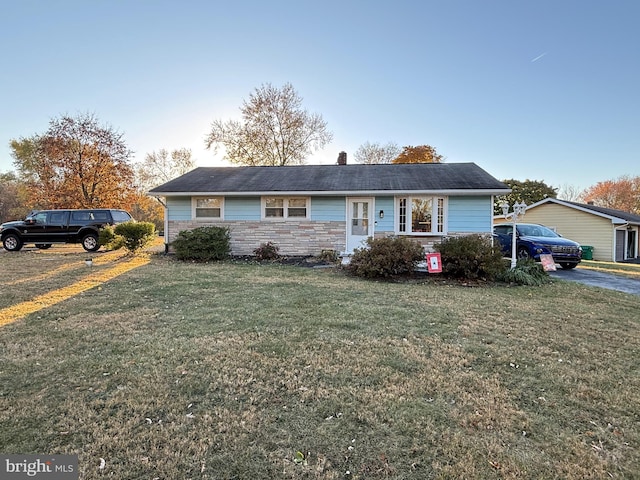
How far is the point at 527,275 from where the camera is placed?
325 inches

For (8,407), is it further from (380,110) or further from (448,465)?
(380,110)

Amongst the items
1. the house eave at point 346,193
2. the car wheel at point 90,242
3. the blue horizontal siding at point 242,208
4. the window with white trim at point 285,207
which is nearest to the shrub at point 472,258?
the house eave at point 346,193

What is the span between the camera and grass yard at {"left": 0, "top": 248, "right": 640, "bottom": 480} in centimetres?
199

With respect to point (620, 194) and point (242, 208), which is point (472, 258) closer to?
point (242, 208)

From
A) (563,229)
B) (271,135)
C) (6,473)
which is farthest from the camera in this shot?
(271,135)

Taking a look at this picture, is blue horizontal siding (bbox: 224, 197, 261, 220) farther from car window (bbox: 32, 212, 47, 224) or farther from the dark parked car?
the dark parked car

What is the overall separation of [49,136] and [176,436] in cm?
2855

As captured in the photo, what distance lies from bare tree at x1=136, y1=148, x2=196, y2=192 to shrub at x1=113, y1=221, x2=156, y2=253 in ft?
84.0

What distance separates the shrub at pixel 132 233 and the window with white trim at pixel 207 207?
2034 millimetres

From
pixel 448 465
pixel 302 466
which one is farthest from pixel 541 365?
pixel 302 466

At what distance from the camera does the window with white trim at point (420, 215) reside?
11297mm

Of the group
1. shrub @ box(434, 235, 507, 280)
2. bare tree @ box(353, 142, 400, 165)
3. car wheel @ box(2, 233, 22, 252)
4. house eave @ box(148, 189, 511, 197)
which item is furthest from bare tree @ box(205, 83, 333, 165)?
shrub @ box(434, 235, 507, 280)

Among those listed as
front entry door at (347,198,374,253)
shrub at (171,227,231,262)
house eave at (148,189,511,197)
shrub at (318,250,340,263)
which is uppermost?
house eave at (148,189,511,197)

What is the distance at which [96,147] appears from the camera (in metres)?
23.0
